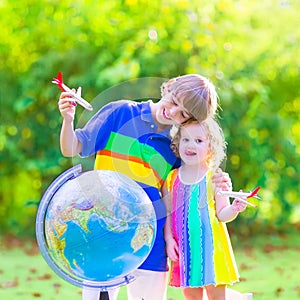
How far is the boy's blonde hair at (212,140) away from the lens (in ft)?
12.3

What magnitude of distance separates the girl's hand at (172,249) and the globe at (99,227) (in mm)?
215

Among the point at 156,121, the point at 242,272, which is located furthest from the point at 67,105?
the point at 242,272

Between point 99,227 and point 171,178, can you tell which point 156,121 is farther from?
point 99,227

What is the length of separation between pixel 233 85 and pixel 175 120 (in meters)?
4.18

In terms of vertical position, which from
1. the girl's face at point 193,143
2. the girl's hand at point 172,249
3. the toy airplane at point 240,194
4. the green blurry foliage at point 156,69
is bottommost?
the girl's hand at point 172,249

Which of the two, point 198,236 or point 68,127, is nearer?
point 68,127

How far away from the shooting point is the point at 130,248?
3521 mm

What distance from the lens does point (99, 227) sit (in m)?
3.49

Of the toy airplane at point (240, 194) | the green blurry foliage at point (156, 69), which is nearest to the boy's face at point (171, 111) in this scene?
the toy airplane at point (240, 194)

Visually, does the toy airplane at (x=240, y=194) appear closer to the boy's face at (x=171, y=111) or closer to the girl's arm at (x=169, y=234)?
the girl's arm at (x=169, y=234)

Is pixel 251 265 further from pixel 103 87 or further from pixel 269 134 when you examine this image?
pixel 103 87

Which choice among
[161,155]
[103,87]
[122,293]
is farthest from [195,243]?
[103,87]

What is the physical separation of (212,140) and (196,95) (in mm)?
228

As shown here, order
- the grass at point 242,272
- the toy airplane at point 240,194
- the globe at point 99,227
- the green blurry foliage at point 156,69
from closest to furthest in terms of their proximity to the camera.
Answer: the globe at point 99,227 → the toy airplane at point 240,194 → the grass at point 242,272 → the green blurry foliage at point 156,69
